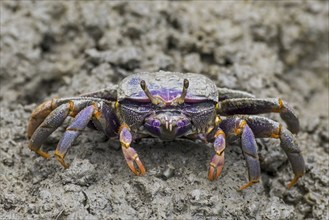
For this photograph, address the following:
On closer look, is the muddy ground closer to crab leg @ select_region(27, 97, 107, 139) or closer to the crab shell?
crab leg @ select_region(27, 97, 107, 139)

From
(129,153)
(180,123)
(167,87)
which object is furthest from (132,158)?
(167,87)

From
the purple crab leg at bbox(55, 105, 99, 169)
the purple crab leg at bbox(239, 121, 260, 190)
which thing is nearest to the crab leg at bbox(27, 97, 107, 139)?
the purple crab leg at bbox(55, 105, 99, 169)

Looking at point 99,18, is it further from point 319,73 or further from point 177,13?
point 319,73

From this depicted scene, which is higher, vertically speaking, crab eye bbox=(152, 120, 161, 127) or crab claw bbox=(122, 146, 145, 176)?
crab eye bbox=(152, 120, 161, 127)

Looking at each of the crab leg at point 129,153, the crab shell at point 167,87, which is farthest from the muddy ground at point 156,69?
the crab shell at point 167,87

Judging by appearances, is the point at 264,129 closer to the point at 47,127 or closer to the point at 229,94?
the point at 229,94

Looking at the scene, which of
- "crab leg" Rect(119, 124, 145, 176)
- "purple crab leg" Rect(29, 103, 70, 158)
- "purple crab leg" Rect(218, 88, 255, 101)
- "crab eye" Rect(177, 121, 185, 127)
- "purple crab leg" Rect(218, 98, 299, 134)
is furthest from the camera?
"purple crab leg" Rect(218, 88, 255, 101)
